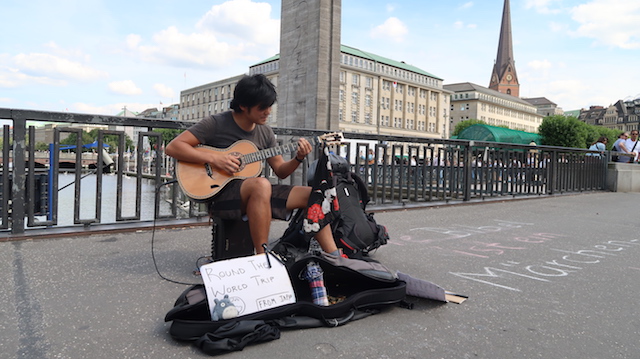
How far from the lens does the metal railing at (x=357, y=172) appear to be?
4668 mm

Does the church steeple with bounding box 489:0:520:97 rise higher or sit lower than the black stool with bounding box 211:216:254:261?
higher

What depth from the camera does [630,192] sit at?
559 inches

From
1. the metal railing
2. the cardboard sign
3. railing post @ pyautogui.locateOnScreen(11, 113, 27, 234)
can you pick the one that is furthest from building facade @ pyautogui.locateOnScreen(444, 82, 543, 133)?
the cardboard sign

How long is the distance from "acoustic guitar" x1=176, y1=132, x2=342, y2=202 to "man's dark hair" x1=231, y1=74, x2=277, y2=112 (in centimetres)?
30

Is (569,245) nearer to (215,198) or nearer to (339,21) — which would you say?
(215,198)

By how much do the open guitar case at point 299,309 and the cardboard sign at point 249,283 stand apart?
0.05 meters

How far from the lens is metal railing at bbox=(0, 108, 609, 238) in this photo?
4.67m

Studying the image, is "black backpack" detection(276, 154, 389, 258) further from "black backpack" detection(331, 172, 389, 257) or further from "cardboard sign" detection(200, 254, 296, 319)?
"cardboard sign" detection(200, 254, 296, 319)

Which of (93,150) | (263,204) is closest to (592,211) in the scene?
(263,204)

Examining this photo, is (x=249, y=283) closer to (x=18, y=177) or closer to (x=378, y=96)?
(x=18, y=177)

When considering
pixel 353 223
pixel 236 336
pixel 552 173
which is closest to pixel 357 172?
pixel 353 223

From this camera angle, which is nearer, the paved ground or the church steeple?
the paved ground

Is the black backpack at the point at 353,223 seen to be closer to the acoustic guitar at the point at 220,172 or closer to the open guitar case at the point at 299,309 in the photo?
the acoustic guitar at the point at 220,172

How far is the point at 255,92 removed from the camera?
3141 mm
